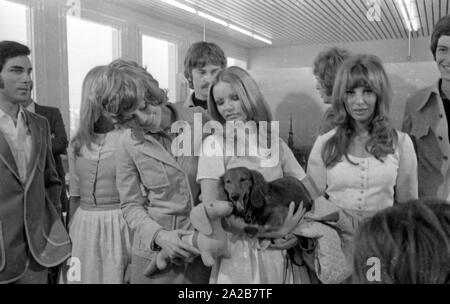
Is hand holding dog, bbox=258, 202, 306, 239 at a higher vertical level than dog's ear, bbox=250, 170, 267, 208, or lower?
lower

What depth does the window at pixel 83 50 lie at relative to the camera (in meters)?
0.99

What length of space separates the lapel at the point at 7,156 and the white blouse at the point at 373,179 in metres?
0.69

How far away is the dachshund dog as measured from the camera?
0.80m

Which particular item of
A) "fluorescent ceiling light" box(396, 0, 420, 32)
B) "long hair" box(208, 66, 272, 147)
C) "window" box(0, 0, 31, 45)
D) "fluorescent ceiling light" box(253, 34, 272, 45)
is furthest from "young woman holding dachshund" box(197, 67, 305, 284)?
"window" box(0, 0, 31, 45)

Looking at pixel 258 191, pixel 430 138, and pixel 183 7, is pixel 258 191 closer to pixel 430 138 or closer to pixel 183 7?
pixel 430 138

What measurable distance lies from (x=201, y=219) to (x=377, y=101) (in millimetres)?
423

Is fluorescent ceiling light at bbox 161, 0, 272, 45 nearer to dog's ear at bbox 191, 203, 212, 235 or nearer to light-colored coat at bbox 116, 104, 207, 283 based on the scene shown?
light-colored coat at bbox 116, 104, 207, 283

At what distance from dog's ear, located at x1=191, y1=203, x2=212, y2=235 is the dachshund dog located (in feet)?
0.26

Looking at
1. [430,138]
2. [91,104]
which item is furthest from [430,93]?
[91,104]

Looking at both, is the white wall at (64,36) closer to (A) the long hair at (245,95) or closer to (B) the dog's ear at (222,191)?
(A) the long hair at (245,95)

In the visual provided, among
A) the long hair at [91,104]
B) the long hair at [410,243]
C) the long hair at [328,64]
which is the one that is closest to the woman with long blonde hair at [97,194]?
the long hair at [91,104]
